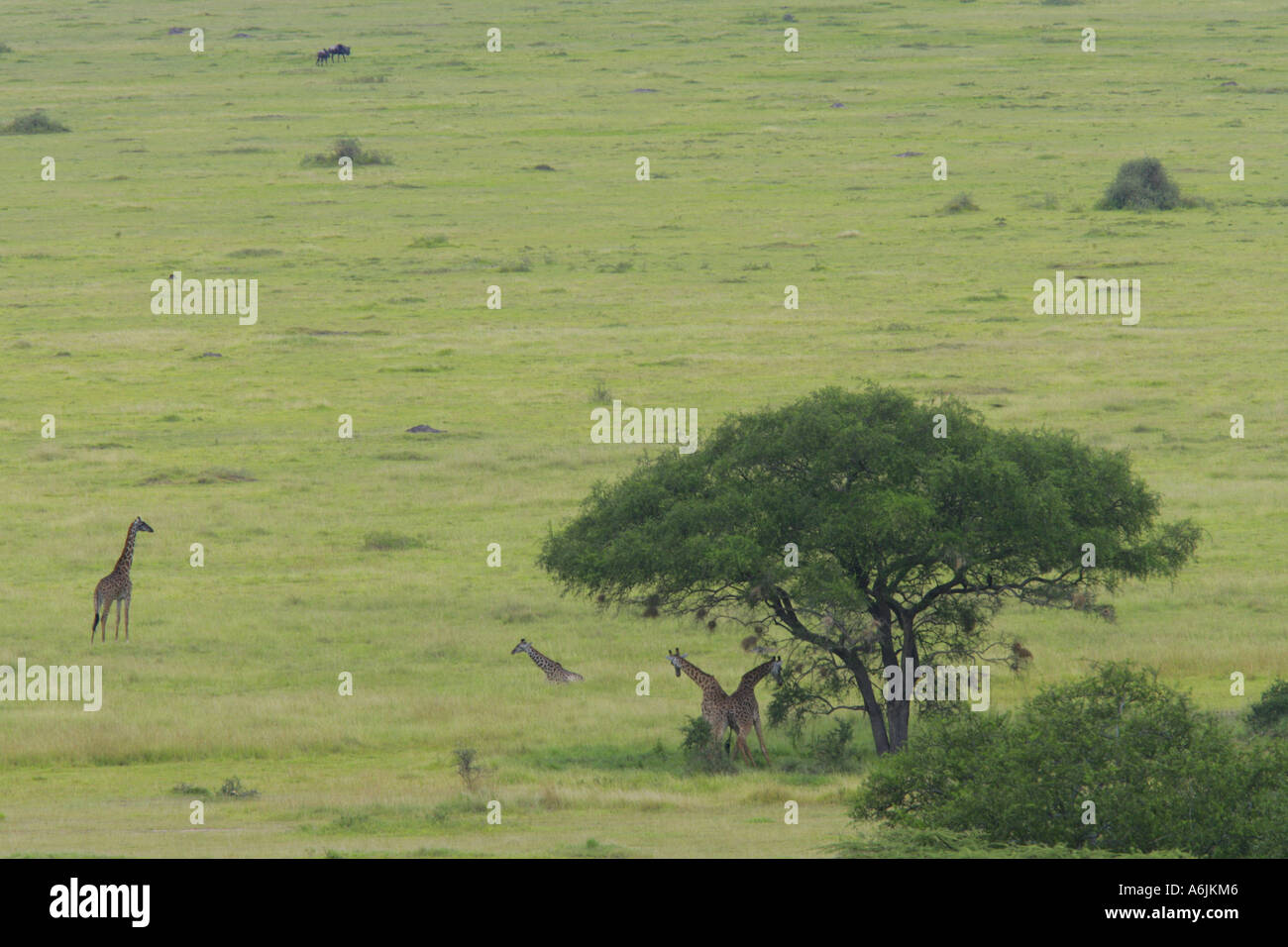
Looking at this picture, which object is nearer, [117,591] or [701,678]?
[701,678]

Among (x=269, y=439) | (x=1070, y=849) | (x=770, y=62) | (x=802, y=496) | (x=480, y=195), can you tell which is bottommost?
(x=1070, y=849)

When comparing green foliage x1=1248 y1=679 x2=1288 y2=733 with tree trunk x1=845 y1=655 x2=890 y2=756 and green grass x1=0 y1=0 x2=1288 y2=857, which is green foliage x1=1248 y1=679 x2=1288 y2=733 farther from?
tree trunk x1=845 y1=655 x2=890 y2=756

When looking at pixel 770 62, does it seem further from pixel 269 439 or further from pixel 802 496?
pixel 802 496

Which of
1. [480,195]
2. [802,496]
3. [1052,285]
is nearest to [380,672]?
[802,496]

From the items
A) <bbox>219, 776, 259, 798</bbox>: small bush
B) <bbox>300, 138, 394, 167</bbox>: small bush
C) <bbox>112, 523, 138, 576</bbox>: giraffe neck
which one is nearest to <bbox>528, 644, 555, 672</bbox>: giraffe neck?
<bbox>219, 776, 259, 798</bbox>: small bush

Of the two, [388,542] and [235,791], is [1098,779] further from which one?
[388,542]

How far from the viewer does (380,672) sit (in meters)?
27.0

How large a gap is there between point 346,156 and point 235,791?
2887 inches

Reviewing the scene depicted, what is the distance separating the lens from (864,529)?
22672 mm

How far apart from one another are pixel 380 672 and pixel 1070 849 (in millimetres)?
14163

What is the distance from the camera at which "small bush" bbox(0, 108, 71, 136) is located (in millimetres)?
102375

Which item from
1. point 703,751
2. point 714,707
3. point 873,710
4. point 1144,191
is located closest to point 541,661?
point 714,707

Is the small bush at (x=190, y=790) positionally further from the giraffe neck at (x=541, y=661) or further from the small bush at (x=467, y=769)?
the giraffe neck at (x=541, y=661)

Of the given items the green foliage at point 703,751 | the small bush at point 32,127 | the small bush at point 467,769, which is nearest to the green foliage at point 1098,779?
the green foliage at point 703,751
